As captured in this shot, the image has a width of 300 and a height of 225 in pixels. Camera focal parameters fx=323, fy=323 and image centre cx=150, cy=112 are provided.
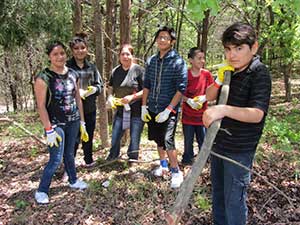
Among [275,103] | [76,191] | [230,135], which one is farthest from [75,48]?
[275,103]

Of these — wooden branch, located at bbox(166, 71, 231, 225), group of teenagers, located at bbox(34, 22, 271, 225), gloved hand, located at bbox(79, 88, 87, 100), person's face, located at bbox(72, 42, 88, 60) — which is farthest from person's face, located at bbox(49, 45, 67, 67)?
wooden branch, located at bbox(166, 71, 231, 225)

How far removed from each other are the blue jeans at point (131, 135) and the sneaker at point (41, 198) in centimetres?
122

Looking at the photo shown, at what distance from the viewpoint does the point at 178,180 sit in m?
4.15

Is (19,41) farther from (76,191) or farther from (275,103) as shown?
(275,103)

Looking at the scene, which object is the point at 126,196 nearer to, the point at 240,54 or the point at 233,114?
the point at 233,114

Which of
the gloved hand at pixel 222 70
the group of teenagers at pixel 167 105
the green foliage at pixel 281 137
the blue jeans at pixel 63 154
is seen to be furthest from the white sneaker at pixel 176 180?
the green foliage at pixel 281 137

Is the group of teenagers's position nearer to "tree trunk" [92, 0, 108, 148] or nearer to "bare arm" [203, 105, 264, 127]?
"bare arm" [203, 105, 264, 127]

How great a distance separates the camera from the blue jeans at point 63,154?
3.73 meters

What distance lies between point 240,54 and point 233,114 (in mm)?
472

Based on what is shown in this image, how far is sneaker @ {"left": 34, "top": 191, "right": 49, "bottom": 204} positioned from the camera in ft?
12.6

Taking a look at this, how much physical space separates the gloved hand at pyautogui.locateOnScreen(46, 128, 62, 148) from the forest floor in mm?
786

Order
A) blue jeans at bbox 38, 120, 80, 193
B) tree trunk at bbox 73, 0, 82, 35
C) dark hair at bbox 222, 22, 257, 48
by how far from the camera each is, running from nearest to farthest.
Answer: dark hair at bbox 222, 22, 257, 48 < blue jeans at bbox 38, 120, 80, 193 < tree trunk at bbox 73, 0, 82, 35

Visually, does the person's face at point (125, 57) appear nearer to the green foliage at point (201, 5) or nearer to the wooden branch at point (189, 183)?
the green foliage at point (201, 5)

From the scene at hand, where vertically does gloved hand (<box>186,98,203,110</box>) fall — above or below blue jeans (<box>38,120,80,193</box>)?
above
